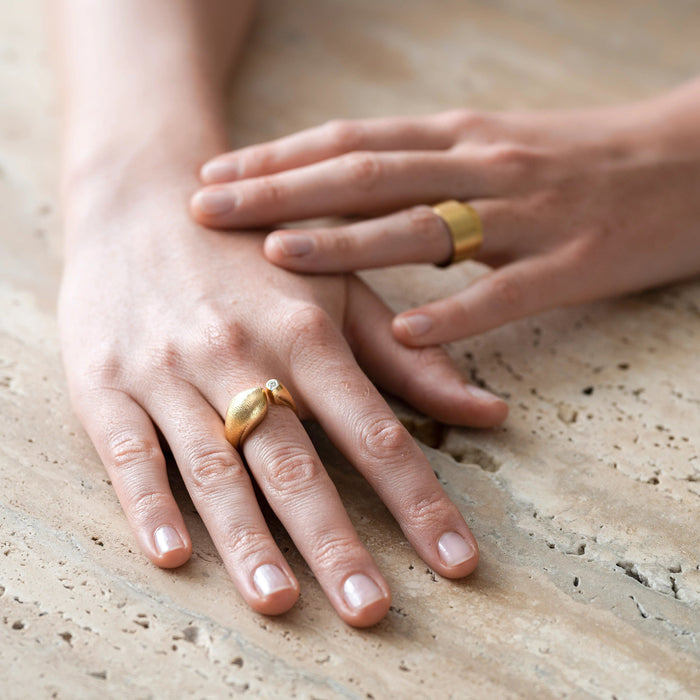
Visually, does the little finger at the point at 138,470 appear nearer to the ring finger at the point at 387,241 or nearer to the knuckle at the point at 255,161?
the ring finger at the point at 387,241

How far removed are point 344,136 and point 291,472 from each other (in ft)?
2.01

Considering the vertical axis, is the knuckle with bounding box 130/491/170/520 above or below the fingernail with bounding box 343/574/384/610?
above

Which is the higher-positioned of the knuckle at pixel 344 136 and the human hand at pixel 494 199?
the knuckle at pixel 344 136

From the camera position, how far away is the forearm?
1290 mm

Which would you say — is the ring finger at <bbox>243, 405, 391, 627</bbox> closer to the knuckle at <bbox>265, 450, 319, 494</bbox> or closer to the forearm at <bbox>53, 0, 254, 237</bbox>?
the knuckle at <bbox>265, 450, 319, 494</bbox>

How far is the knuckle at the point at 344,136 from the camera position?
1.27 metres

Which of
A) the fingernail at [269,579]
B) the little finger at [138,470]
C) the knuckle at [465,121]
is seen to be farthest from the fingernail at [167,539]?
the knuckle at [465,121]

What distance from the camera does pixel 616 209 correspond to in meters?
1.26

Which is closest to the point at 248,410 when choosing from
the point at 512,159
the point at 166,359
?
the point at 166,359

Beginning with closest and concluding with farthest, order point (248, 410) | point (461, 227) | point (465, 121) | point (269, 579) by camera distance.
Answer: point (269, 579) → point (248, 410) → point (461, 227) → point (465, 121)

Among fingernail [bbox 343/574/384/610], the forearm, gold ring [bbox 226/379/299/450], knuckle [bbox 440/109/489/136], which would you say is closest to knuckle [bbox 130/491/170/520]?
gold ring [bbox 226/379/299/450]

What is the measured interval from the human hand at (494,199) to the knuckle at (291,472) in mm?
287

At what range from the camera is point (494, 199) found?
1.24 metres

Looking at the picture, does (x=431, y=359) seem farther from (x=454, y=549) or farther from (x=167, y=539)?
(x=167, y=539)
